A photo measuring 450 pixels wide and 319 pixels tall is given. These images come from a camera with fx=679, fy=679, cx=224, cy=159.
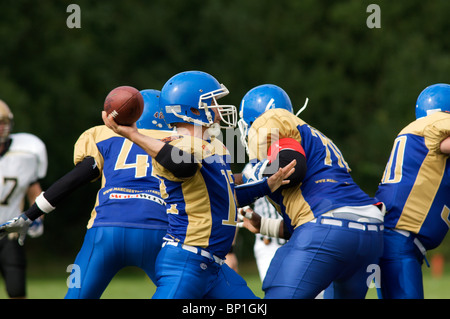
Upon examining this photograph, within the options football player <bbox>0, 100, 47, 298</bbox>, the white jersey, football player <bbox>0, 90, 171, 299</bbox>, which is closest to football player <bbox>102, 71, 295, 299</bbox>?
football player <bbox>0, 90, 171, 299</bbox>

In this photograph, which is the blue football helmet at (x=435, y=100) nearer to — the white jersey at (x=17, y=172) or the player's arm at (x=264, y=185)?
the player's arm at (x=264, y=185)

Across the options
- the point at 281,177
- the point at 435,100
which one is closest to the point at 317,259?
the point at 281,177

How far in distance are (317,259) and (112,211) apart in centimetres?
149

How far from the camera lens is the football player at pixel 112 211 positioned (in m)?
4.29

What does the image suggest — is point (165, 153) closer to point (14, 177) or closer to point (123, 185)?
point (123, 185)

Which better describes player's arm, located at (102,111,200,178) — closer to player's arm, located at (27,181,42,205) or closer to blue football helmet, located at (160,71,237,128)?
blue football helmet, located at (160,71,237,128)

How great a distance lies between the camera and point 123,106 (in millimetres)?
3604

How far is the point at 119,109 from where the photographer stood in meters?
3.59

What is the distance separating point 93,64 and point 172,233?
641 inches

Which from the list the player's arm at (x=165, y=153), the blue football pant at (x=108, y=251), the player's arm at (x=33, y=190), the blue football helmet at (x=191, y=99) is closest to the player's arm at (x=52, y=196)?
the blue football pant at (x=108, y=251)

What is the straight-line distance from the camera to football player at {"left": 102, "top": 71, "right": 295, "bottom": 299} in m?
3.55

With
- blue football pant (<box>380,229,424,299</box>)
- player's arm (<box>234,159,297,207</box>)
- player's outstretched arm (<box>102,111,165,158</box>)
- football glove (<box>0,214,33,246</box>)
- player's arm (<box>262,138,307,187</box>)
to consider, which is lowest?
blue football pant (<box>380,229,424,299</box>)

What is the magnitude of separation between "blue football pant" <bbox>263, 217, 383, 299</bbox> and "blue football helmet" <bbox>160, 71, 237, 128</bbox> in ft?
2.79
